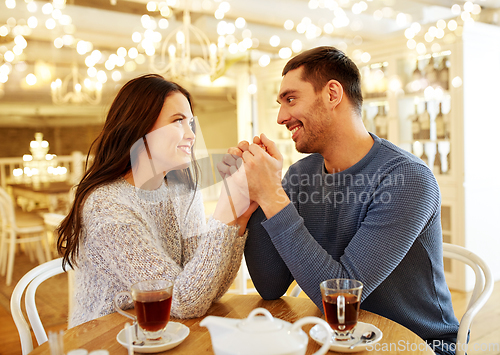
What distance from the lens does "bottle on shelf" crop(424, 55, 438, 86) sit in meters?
3.35

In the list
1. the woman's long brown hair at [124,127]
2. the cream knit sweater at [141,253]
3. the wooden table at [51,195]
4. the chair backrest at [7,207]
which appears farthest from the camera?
the wooden table at [51,195]

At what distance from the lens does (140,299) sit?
83cm

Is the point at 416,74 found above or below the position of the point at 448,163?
above

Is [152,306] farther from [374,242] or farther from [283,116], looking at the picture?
[283,116]

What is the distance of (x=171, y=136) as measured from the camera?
4.32 feet

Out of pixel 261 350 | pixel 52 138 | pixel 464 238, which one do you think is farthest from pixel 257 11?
pixel 52 138

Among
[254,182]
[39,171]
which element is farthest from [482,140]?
[39,171]

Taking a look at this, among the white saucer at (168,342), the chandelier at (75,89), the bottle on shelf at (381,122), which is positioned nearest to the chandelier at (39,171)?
the chandelier at (75,89)

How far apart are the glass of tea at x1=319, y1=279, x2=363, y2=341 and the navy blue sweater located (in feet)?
0.55

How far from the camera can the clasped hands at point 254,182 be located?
107cm

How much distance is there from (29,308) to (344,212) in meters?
0.93

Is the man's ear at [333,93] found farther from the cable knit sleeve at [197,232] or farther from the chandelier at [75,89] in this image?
the chandelier at [75,89]

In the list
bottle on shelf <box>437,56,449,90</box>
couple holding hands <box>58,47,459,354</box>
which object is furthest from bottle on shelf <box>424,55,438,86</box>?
couple holding hands <box>58,47,459,354</box>

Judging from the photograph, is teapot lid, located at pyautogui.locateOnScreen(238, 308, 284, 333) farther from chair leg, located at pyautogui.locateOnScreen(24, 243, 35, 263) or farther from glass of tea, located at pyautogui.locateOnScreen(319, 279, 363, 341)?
chair leg, located at pyautogui.locateOnScreen(24, 243, 35, 263)
